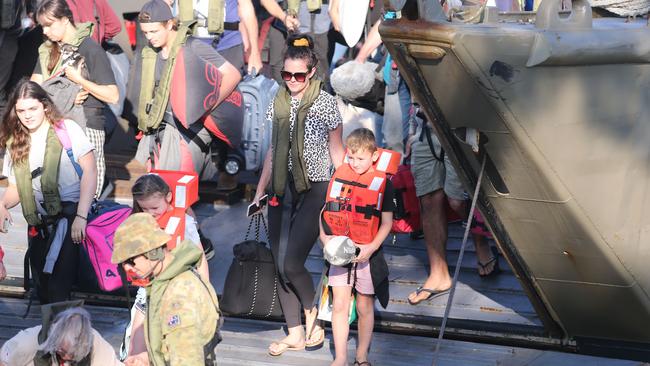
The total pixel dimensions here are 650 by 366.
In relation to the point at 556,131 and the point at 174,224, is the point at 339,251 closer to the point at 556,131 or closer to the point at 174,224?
the point at 174,224

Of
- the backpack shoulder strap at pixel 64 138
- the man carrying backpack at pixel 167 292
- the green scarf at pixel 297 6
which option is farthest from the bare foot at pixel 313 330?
the green scarf at pixel 297 6

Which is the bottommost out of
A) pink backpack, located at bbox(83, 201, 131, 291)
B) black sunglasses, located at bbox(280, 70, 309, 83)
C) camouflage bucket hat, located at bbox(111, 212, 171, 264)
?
pink backpack, located at bbox(83, 201, 131, 291)

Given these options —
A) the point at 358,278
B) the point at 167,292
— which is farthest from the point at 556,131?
the point at 167,292

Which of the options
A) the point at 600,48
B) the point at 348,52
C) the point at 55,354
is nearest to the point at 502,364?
the point at 600,48

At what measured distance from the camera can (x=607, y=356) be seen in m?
8.52

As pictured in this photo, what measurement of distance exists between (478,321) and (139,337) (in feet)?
9.49

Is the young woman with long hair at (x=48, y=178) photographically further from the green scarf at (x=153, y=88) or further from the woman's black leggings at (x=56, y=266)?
the green scarf at (x=153, y=88)

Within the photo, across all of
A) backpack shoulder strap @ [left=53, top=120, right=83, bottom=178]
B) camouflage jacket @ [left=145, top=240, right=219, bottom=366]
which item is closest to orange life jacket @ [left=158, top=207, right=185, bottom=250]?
backpack shoulder strap @ [left=53, top=120, right=83, bottom=178]

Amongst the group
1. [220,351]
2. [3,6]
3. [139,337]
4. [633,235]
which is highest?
[3,6]

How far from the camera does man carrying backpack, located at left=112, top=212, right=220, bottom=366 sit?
6.24 m

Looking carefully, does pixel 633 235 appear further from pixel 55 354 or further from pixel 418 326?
pixel 55 354

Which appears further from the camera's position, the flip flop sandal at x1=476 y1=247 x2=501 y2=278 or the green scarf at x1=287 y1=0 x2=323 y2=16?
the green scarf at x1=287 y1=0 x2=323 y2=16

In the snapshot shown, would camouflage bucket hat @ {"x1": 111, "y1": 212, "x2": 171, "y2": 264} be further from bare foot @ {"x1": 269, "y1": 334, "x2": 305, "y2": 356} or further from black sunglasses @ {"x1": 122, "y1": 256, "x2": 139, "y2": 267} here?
bare foot @ {"x1": 269, "y1": 334, "x2": 305, "y2": 356}

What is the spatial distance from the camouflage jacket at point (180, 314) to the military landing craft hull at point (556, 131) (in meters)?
1.76
